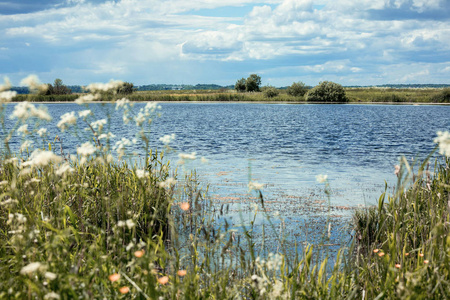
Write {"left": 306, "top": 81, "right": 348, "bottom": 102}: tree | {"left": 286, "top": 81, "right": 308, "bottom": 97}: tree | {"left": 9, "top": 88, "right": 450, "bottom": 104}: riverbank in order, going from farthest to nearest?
{"left": 286, "top": 81, "right": 308, "bottom": 97}: tree < {"left": 306, "top": 81, "right": 348, "bottom": 102}: tree < {"left": 9, "top": 88, "right": 450, "bottom": 104}: riverbank

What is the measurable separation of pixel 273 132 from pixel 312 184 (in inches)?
562

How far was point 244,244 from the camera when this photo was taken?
5.23m

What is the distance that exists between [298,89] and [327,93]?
8280mm

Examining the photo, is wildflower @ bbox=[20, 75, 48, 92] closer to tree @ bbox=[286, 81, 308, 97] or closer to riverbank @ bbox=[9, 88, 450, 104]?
riverbank @ bbox=[9, 88, 450, 104]

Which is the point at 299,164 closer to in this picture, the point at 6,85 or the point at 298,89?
the point at 6,85

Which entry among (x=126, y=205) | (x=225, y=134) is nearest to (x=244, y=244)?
(x=126, y=205)

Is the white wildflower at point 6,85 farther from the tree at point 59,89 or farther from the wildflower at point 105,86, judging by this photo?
the tree at point 59,89

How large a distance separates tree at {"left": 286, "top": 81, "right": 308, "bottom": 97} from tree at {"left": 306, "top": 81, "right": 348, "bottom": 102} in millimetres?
5238

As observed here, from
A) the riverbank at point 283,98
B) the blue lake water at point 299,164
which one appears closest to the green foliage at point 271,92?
the riverbank at point 283,98

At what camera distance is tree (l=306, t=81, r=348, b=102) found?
6856 cm

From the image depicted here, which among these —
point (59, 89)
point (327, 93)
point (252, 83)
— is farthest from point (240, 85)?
point (59, 89)

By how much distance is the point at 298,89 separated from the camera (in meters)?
75.8

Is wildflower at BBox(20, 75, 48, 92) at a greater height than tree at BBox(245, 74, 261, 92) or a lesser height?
lesser

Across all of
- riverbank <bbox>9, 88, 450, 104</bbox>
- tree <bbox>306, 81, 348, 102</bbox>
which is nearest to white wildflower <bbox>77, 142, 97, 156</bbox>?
riverbank <bbox>9, 88, 450, 104</bbox>
